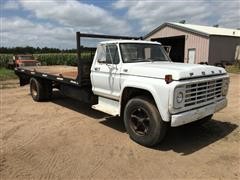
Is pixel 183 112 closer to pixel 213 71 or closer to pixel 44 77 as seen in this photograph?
pixel 213 71

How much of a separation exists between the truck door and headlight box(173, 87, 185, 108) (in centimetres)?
176

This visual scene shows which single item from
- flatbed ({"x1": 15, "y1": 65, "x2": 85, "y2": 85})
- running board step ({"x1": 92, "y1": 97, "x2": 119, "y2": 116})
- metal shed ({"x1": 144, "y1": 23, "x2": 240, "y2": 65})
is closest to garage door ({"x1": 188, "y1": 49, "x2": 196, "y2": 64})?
metal shed ({"x1": 144, "y1": 23, "x2": 240, "y2": 65})

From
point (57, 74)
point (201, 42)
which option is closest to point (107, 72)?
point (57, 74)

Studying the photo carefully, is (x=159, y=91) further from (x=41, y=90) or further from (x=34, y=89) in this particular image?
(x=34, y=89)

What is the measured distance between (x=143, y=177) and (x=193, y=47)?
79.5 ft

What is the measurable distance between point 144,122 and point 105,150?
99 centimetres

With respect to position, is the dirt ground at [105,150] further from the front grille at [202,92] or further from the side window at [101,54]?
the side window at [101,54]

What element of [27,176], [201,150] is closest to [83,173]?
[27,176]

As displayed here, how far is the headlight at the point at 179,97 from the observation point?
4829 mm

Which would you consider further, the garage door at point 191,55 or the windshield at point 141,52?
the garage door at point 191,55

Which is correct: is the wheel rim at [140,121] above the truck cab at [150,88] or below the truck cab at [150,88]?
below

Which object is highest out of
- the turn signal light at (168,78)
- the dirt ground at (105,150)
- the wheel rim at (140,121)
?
the turn signal light at (168,78)

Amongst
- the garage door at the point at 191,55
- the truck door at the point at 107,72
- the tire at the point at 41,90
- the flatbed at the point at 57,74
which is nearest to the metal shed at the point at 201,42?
the garage door at the point at 191,55

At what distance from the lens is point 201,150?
5328 millimetres
